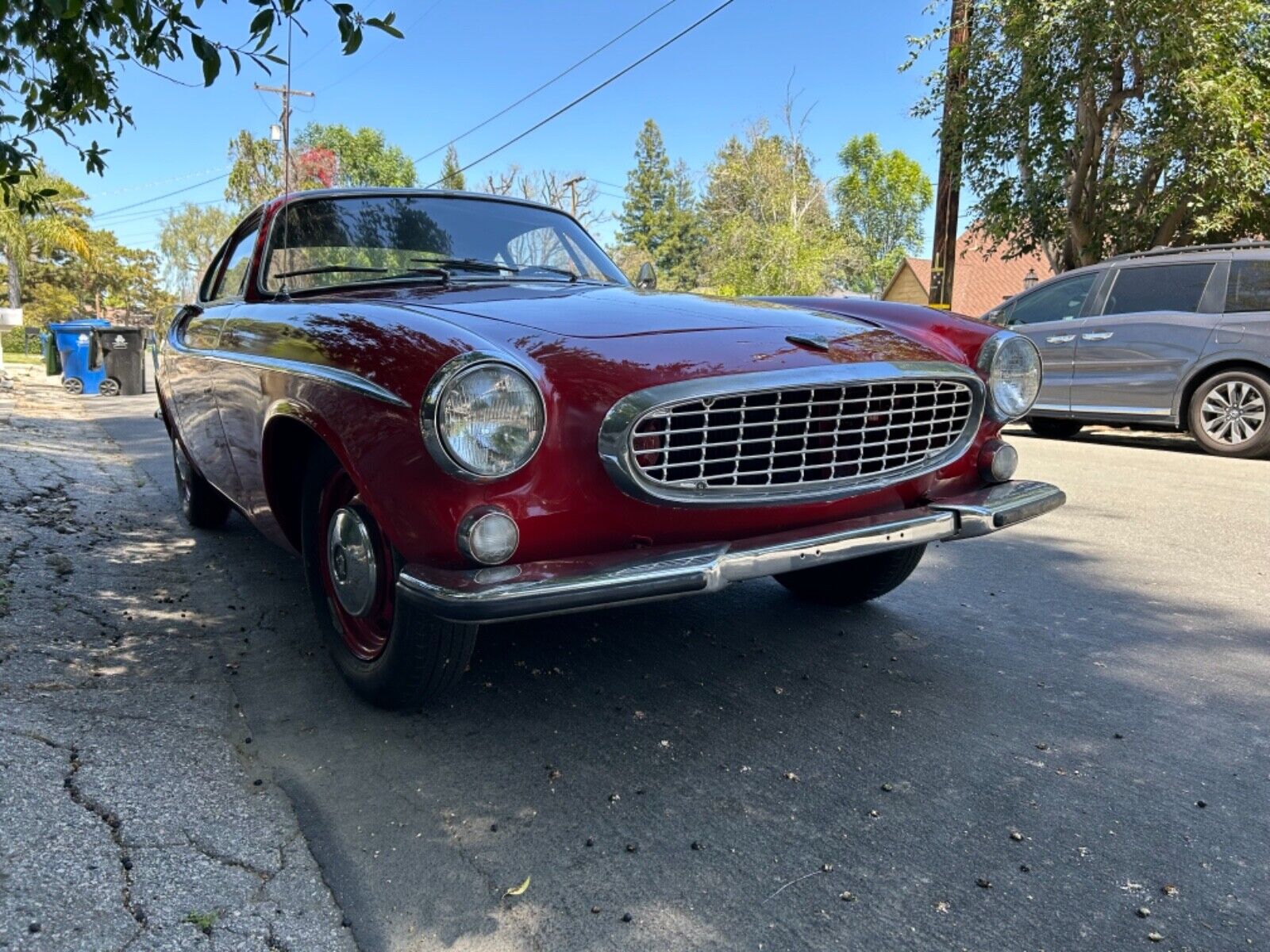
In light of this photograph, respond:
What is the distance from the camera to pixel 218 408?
11.8 ft

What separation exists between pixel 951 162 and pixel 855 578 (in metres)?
11.9

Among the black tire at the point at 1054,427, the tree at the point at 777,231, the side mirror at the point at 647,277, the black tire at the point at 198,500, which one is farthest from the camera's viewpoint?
the tree at the point at 777,231

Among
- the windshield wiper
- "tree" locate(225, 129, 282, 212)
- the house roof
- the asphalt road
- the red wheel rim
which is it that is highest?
"tree" locate(225, 129, 282, 212)

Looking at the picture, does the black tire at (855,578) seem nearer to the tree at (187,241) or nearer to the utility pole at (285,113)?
the utility pole at (285,113)

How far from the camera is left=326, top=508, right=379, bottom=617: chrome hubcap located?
2578 millimetres

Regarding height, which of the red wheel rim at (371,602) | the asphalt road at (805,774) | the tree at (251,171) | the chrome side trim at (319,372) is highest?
the tree at (251,171)

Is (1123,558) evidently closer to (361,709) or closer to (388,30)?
(361,709)

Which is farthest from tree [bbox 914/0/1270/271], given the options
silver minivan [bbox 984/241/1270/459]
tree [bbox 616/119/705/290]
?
tree [bbox 616/119/705/290]

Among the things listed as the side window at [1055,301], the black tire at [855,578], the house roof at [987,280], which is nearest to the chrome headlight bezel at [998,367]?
the black tire at [855,578]

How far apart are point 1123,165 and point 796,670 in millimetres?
12669

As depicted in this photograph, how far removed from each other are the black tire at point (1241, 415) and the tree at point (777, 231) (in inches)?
773

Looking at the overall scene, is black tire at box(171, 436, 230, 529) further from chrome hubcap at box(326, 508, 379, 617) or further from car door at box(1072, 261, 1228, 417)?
car door at box(1072, 261, 1228, 417)

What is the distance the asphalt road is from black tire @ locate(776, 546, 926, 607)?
0.08 metres

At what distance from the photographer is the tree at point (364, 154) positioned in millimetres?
63844
